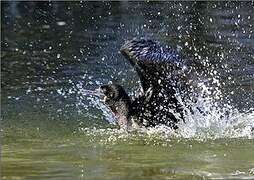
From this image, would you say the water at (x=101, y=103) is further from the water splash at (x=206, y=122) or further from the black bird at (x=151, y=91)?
the black bird at (x=151, y=91)

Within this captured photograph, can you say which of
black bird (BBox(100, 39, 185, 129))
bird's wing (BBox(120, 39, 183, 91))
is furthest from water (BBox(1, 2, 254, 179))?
bird's wing (BBox(120, 39, 183, 91))

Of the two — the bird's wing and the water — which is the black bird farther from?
the water

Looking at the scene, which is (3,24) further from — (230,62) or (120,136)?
(120,136)

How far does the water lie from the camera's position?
678 centimetres

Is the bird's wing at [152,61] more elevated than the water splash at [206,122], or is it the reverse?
the bird's wing at [152,61]

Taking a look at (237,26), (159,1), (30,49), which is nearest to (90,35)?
A: (30,49)

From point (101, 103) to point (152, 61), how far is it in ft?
5.75

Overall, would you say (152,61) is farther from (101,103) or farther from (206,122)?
(101,103)

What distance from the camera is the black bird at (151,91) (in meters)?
7.98

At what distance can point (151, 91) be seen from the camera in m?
8.13

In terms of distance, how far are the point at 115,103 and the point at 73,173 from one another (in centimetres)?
188

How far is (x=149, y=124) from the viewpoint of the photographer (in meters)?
8.13

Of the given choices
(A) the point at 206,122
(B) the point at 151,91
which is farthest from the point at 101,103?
(A) the point at 206,122

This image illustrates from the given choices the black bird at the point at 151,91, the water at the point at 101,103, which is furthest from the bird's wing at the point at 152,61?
the water at the point at 101,103
